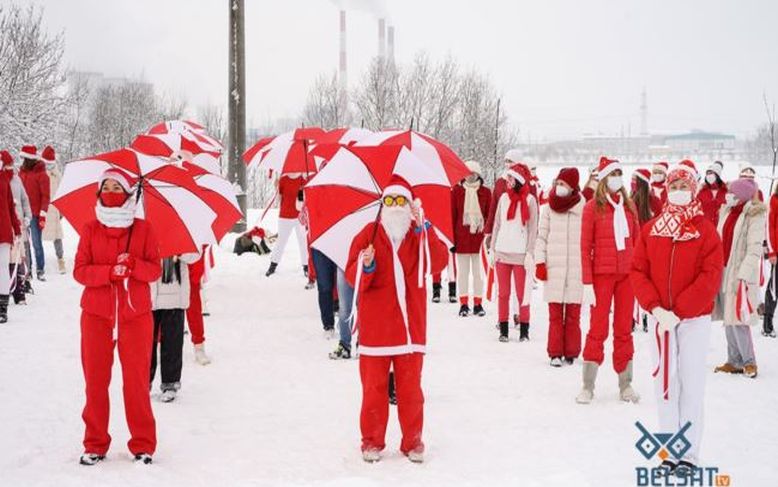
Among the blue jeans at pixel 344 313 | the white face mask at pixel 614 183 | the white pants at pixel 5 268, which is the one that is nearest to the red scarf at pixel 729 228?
the white face mask at pixel 614 183

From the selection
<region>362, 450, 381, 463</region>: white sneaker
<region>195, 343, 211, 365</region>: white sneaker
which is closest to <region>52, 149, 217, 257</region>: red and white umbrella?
<region>362, 450, 381, 463</region>: white sneaker

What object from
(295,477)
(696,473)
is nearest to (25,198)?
(295,477)

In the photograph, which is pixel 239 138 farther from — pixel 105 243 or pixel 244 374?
pixel 105 243

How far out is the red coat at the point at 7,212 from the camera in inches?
424

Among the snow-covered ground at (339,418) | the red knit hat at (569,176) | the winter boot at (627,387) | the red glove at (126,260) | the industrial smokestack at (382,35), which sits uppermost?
the industrial smokestack at (382,35)

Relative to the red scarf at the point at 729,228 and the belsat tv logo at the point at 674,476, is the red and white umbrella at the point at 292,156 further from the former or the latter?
the belsat tv logo at the point at 674,476

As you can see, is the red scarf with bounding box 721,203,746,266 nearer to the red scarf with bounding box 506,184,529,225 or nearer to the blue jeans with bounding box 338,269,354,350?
the red scarf with bounding box 506,184,529,225

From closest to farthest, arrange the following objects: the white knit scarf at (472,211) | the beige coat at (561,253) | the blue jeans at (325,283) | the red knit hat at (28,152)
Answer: the beige coat at (561,253), the blue jeans at (325,283), the white knit scarf at (472,211), the red knit hat at (28,152)

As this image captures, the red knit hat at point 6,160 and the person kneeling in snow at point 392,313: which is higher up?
the red knit hat at point 6,160

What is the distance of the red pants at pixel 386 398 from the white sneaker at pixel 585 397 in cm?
214

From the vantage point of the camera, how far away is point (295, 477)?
220 inches

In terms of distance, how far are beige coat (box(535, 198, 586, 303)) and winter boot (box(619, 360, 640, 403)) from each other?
4.17 feet

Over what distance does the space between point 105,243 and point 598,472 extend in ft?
12.5

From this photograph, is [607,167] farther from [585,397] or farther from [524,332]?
[524,332]
